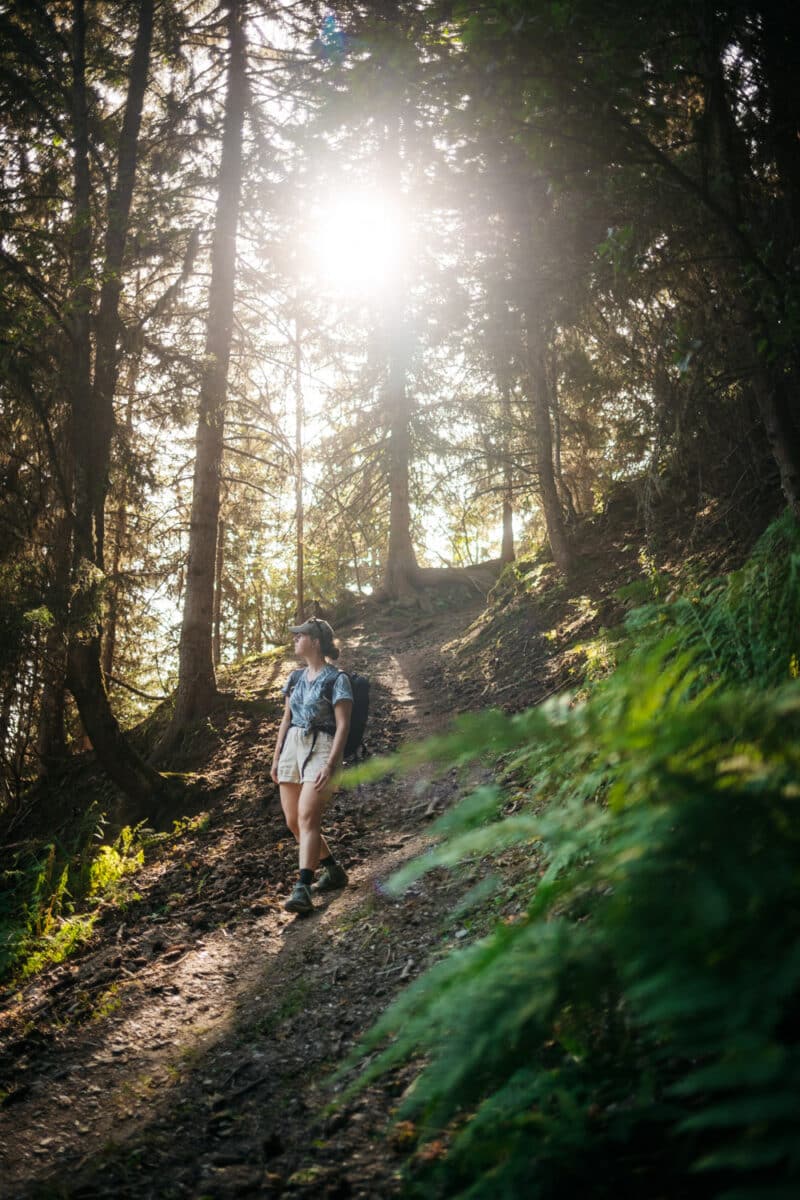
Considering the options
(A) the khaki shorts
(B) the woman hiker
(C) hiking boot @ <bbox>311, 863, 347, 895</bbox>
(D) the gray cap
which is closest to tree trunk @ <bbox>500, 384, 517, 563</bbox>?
(D) the gray cap

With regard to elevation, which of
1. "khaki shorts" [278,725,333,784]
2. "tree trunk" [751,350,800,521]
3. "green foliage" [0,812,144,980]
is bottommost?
"green foliage" [0,812,144,980]

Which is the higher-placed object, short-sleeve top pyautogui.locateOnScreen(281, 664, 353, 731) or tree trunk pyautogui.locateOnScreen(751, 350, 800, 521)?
tree trunk pyautogui.locateOnScreen(751, 350, 800, 521)

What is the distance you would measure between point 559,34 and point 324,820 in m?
7.11

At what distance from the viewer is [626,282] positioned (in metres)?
6.23

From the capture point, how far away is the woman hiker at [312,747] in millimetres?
5625

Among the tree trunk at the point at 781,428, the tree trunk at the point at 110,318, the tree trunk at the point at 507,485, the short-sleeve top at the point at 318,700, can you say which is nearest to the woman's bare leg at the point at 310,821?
the short-sleeve top at the point at 318,700

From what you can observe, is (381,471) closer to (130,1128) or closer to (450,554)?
(130,1128)

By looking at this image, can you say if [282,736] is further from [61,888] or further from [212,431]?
[212,431]

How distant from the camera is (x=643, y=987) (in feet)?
4.23

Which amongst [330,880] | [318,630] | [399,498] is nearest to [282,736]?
[318,630]

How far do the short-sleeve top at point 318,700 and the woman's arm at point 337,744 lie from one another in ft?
0.24

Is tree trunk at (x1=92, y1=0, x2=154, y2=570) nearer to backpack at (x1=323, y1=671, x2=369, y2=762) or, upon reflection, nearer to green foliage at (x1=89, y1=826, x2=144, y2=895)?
green foliage at (x1=89, y1=826, x2=144, y2=895)

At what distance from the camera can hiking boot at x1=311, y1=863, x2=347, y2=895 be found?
5.71 metres

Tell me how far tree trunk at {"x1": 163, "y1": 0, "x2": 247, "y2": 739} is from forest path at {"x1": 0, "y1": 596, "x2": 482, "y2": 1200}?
3.53m
